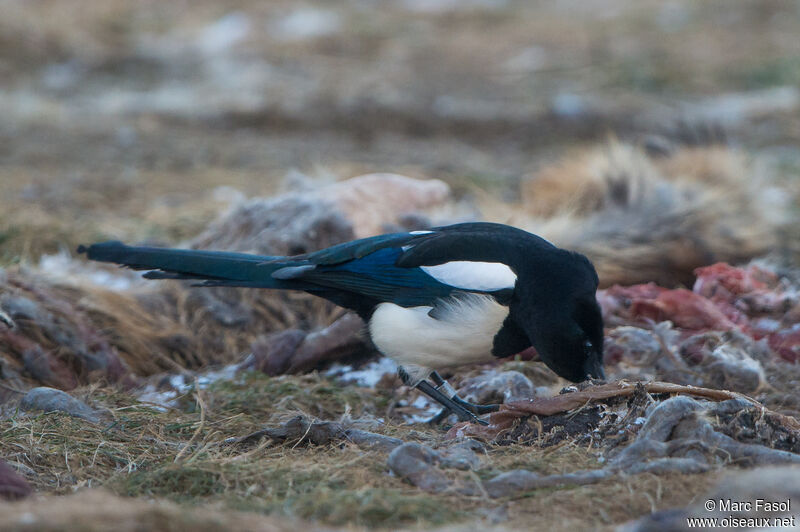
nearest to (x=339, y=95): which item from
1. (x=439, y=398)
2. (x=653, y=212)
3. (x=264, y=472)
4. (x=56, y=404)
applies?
(x=653, y=212)

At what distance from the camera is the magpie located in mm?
3426

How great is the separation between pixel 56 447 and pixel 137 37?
10.6m

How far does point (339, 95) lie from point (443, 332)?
7166 millimetres

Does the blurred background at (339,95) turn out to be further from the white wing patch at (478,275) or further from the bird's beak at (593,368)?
the bird's beak at (593,368)

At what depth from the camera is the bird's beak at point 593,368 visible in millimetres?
3473

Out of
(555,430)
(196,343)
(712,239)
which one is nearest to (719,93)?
(712,239)

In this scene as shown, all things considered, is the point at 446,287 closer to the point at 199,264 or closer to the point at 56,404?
the point at 199,264

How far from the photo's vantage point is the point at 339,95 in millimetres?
10344

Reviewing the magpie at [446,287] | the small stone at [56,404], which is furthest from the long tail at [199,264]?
the small stone at [56,404]

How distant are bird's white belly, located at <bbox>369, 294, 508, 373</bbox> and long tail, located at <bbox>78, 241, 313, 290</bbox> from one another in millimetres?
394

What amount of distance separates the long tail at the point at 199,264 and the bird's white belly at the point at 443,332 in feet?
1.29

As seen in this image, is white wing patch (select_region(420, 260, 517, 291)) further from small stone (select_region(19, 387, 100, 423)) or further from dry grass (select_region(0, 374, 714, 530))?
small stone (select_region(19, 387, 100, 423))

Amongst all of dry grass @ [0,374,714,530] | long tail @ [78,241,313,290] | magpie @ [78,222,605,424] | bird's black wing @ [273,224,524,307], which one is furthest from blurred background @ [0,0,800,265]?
bird's black wing @ [273,224,524,307]

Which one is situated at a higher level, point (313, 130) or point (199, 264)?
point (313, 130)
